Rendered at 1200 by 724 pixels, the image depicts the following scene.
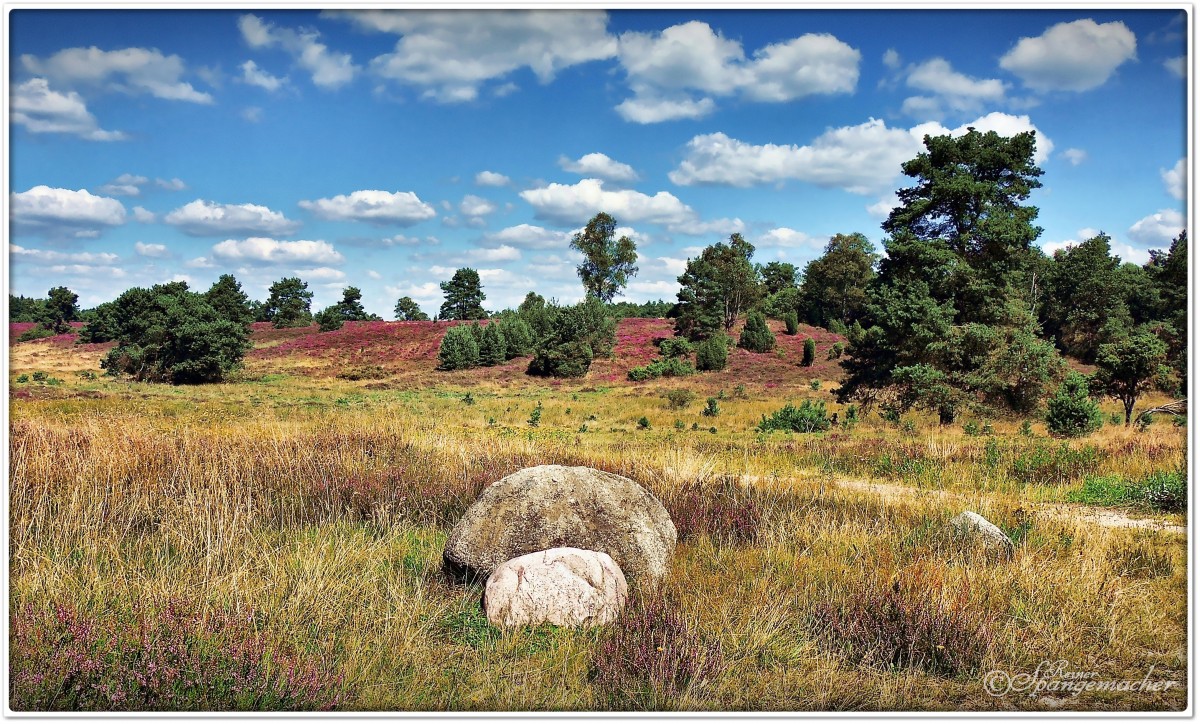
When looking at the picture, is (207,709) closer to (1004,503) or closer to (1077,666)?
(1077,666)

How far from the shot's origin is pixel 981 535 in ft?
19.7

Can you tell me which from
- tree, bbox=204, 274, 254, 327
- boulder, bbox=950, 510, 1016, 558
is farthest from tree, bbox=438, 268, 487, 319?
boulder, bbox=950, 510, 1016, 558

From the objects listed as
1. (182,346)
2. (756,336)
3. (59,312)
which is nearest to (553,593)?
(182,346)

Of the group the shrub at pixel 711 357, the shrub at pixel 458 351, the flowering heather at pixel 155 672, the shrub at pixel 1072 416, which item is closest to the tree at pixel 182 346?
the shrub at pixel 458 351

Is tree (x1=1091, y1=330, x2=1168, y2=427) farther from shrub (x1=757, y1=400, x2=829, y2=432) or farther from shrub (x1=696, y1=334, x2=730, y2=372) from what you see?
shrub (x1=696, y1=334, x2=730, y2=372)

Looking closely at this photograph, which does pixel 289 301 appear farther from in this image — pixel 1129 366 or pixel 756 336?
pixel 1129 366

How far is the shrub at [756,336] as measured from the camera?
5281cm

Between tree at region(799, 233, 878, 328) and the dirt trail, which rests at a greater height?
tree at region(799, 233, 878, 328)

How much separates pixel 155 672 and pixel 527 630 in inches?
77.7

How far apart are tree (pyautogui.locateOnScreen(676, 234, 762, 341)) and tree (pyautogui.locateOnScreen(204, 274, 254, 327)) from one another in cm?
3390

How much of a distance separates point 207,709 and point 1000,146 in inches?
916

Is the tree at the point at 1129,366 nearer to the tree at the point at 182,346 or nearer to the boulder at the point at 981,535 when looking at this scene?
the boulder at the point at 981,535

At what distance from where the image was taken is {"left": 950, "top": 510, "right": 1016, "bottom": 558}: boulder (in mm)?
5848
